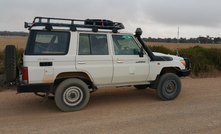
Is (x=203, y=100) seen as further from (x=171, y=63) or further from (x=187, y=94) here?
(x=171, y=63)

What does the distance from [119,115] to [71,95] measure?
133cm

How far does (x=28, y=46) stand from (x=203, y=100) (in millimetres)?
5286

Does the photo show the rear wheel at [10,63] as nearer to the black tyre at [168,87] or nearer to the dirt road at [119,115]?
the dirt road at [119,115]

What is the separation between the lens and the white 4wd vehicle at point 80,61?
16.2 feet

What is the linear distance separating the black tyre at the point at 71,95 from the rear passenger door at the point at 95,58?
0.39m

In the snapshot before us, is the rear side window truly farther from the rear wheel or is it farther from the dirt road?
the dirt road

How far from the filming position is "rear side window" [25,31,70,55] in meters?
4.95

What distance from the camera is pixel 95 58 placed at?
5.45 m

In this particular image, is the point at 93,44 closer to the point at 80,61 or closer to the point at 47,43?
the point at 80,61

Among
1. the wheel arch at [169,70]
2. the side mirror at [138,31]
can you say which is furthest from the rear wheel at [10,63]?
the wheel arch at [169,70]

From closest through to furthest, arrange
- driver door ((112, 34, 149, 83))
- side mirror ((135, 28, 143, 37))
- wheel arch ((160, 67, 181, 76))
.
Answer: driver door ((112, 34, 149, 83)), side mirror ((135, 28, 143, 37)), wheel arch ((160, 67, 181, 76))

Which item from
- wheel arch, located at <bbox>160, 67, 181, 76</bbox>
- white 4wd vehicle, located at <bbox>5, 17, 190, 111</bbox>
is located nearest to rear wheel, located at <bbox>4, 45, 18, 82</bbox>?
white 4wd vehicle, located at <bbox>5, 17, 190, 111</bbox>

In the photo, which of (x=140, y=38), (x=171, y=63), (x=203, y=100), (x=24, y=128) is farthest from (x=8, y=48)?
(x=203, y=100)

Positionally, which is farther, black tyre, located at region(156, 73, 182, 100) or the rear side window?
black tyre, located at region(156, 73, 182, 100)
